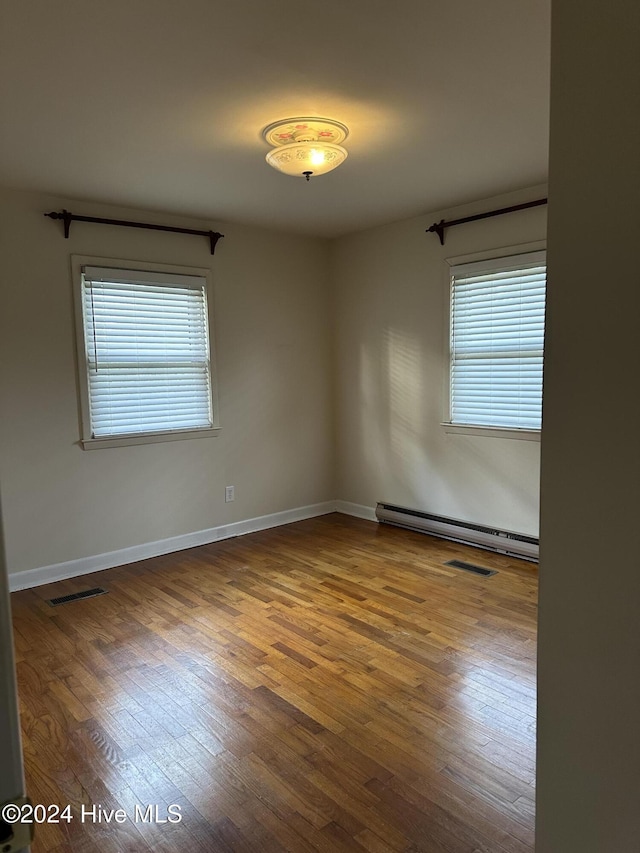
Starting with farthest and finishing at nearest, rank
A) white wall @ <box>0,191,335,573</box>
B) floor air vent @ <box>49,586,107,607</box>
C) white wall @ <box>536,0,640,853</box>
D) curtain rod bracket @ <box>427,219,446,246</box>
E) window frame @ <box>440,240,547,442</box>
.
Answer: curtain rod bracket @ <box>427,219,446,246</box> < window frame @ <box>440,240,547,442</box> < white wall @ <box>0,191,335,573</box> < floor air vent @ <box>49,586,107,607</box> < white wall @ <box>536,0,640,853</box>

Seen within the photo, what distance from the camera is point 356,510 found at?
5.56 meters

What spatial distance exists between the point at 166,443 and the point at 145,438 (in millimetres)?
188

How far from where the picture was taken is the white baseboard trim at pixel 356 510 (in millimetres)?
5406

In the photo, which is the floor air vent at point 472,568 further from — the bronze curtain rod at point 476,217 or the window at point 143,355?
the bronze curtain rod at point 476,217

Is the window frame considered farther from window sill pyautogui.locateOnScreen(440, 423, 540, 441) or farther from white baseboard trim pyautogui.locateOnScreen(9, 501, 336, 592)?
white baseboard trim pyautogui.locateOnScreen(9, 501, 336, 592)

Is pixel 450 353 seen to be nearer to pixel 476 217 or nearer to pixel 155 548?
pixel 476 217

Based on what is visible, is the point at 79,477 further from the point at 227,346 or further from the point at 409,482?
the point at 409,482

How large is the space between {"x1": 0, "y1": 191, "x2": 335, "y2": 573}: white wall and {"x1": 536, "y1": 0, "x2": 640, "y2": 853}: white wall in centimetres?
355

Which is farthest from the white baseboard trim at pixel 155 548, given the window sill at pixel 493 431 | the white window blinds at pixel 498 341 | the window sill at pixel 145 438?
the white window blinds at pixel 498 341

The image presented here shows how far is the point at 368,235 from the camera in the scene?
16.9 ft

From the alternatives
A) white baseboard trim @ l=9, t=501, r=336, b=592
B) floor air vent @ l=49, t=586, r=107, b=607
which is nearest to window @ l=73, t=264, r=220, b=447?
white baseboard trim @ l=9, t=501, r=336, b=592

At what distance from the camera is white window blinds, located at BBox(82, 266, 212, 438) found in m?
4.13

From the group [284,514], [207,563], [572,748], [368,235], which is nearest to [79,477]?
[207,563]

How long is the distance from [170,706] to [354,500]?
3.27 m
